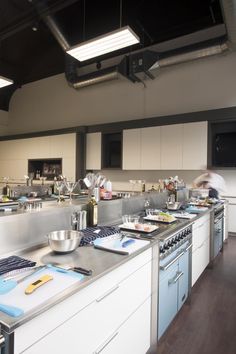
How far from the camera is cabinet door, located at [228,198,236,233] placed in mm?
4703

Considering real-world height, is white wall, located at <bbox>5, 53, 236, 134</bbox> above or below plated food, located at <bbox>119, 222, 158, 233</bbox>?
above

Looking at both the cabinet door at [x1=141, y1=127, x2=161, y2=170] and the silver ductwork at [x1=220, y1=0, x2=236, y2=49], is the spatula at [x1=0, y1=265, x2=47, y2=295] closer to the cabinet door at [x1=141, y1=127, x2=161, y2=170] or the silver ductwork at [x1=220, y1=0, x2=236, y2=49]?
the silver ductwork at [x1=220, y1=0, x2=236, y2=49]

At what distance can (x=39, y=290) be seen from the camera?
94 cm

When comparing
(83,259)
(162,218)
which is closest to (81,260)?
(83,259)

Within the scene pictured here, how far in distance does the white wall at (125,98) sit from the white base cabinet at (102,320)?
436 centimetres

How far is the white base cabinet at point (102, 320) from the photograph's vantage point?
2.78 feet

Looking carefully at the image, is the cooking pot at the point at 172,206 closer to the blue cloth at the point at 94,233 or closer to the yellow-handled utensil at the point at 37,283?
the blue cloth at the point at 94,233

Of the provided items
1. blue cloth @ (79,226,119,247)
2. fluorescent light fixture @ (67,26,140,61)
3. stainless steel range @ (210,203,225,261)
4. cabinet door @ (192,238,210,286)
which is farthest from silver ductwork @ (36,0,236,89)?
blue cloth @ (79,226,119,247)

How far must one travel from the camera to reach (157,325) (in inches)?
65.2

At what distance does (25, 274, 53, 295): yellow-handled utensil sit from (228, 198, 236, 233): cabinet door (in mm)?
4437

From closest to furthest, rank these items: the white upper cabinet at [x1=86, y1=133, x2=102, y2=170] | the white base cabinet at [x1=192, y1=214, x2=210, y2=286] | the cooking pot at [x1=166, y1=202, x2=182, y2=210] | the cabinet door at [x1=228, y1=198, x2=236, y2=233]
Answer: the white base cabinet at [x1=192, y1=214, x2=210, y2=286], the cooking pot at [x1=166, y1=202, x2=182, y2=210], the cabinet door at [x1=228, y1=198, x2=236, y2=233], the white upper cabinet at [x1=86, y1=133, x2=102, y2=170]

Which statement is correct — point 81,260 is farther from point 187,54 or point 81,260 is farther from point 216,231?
point 187,54

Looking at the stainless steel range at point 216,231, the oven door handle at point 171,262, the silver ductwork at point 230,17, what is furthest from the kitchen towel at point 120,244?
the silver ductwork at point 230,17

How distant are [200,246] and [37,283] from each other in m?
2.10
